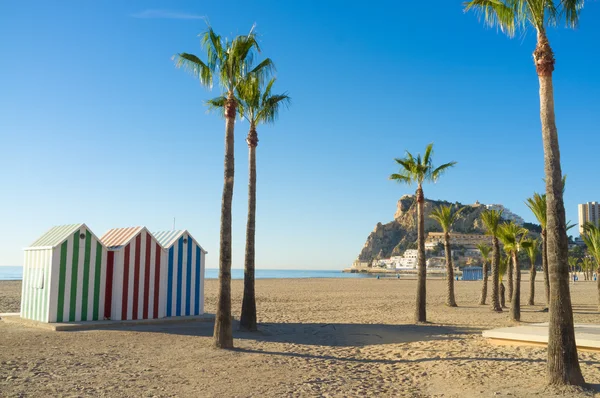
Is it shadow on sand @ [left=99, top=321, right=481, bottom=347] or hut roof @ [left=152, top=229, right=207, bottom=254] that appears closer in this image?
shadow on sand @ [left=99, top=321, right=481, bottom=347]

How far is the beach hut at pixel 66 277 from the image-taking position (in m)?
14.3

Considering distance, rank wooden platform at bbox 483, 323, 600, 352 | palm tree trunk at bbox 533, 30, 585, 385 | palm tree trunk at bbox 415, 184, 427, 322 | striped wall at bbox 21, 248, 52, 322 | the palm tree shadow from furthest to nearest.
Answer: palm tree trunk at bbox 415, 184, 427, 322 < striped wall at bbox 21, 248, 52, 322 < the palm tree shadow < wooden platform at bbox 483, 323, 600, 352 < palm tree trunk at bbox 533, 30, 585, 385

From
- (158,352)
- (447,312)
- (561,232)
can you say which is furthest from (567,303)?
(447,312)

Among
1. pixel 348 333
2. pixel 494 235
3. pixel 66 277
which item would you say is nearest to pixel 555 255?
pixel 348 333

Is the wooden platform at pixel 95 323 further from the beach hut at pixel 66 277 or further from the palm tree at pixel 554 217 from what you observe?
the palm tree at pixel 554 217

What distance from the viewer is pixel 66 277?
14477 millimetres

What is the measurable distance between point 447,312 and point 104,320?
14.3 metres

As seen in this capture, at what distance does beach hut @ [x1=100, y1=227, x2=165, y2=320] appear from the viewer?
1535 cm

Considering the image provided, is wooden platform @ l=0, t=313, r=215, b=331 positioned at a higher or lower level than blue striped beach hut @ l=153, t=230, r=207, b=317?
lower

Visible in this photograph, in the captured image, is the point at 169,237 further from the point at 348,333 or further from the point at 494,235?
the point at 494,235

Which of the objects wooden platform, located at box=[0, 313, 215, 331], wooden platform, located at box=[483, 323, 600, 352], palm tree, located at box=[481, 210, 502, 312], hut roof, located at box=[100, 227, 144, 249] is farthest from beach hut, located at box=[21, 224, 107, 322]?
palm tree, located at box=[481, 210, 502, 312]

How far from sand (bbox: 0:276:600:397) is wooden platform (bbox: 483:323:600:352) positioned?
377 millimetres

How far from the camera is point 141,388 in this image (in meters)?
7.90

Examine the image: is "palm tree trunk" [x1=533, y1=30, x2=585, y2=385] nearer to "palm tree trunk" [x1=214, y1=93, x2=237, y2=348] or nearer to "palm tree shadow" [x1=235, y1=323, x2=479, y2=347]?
"palm tree shadow" [x1=235, y1=323, x2=479, y2=347]
